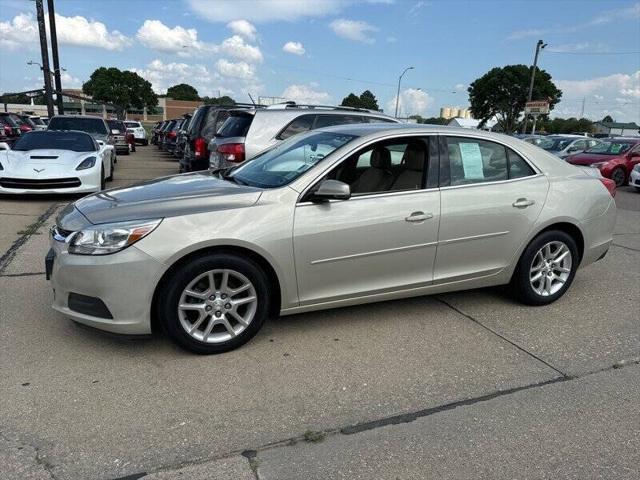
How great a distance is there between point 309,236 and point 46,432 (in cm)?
190

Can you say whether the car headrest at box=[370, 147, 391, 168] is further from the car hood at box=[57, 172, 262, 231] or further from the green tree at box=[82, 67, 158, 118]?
the green tree at box=[82, 67, 158, 118]

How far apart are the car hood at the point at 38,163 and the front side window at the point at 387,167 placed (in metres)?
6.70

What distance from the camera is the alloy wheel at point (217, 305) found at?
336cm

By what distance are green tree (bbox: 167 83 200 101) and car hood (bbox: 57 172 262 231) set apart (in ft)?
415

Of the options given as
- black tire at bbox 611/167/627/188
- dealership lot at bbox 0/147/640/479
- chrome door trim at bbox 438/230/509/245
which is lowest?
dealership lot at bbox 0/147/640/479

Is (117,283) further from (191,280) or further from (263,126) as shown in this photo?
(263,126)

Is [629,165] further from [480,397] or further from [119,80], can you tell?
[119,80]

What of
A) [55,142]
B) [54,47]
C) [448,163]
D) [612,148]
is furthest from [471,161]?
[54,47]

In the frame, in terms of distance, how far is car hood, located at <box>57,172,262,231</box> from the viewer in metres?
3.34

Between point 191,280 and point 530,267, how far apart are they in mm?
2858

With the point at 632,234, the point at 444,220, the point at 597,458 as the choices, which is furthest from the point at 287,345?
the point at 632,234

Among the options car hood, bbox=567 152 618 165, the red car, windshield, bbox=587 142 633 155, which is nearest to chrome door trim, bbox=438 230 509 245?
the red car

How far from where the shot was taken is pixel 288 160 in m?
4.25

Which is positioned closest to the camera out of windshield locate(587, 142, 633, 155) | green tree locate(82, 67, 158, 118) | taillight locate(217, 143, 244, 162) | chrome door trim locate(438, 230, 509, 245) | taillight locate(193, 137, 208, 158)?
chrome door trim locate(438, 230, 509, 245)
